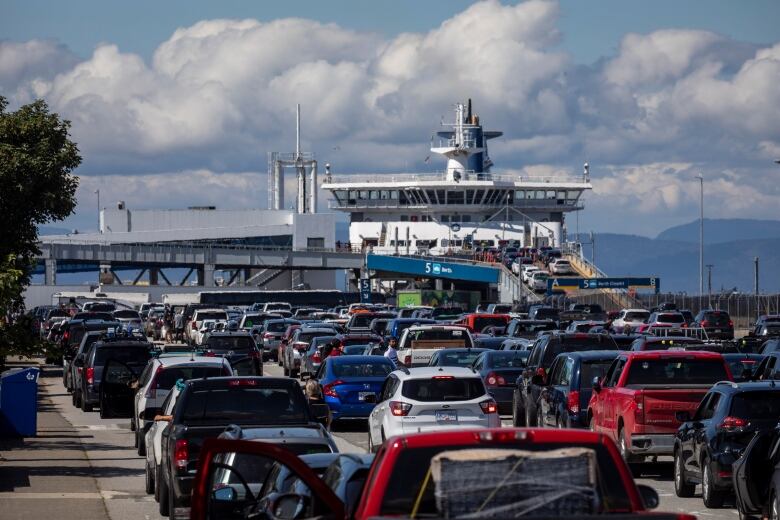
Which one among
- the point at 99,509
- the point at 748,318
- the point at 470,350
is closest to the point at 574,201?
the point at 748,318

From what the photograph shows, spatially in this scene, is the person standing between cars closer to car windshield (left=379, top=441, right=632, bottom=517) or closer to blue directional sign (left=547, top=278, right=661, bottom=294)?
car windshield (left=379, top=441, right=632, bottom=517)

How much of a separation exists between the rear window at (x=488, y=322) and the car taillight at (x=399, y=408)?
2936 centimetres

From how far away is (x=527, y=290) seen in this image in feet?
299

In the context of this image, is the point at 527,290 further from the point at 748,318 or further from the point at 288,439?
the point at 288,439

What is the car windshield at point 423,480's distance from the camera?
7258 millimetres

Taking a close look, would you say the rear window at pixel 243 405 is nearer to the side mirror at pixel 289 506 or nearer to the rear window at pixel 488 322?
the side mirror at pixel 289 506

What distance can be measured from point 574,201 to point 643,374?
91.9 meters

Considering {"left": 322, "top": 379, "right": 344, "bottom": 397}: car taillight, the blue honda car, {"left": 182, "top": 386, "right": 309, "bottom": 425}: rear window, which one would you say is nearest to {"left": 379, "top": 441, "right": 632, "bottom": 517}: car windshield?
{"left": 182, "top": 386, "right": 309, "bottom": 425}: rear window

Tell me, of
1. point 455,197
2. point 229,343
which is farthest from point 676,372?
point 455,197

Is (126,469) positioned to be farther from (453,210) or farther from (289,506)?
(453,210)

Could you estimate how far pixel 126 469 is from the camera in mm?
21078

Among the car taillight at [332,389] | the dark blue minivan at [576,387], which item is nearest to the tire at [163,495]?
the dark blue minivan at [576,387]

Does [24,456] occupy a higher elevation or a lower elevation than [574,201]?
lower

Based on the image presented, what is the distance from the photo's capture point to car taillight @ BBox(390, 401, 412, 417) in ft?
64.7
